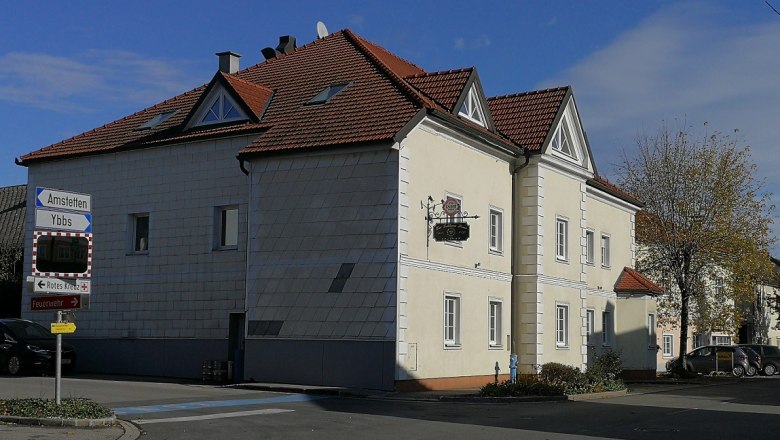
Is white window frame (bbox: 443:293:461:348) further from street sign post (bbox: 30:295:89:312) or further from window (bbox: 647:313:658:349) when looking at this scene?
window (bbox: 647:313:658:349)

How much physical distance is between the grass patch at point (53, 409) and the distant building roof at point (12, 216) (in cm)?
2898

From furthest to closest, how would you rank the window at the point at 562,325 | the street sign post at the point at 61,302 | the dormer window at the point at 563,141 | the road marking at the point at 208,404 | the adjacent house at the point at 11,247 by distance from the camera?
1. the adjacent house at the point at 11,247
2. the dormer window at the point at 563,141
3. the window at the point at 562,325
4. the road marking at the point at 208,404
5. the street sign post at the point at 61,302

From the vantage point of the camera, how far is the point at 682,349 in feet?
132

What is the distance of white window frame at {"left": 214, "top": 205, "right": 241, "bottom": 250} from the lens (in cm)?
2762

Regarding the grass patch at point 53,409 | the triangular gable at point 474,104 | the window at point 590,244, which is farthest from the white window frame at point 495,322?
the grass patch at point 53,409

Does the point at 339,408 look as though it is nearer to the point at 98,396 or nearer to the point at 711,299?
the point at 98,396

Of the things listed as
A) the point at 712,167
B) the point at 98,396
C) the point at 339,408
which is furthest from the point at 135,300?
the point at 712,167

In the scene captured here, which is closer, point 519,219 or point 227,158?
point 227,158

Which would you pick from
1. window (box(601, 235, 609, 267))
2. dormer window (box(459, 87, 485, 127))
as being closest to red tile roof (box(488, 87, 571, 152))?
dormer window (box(459, 87, 485, 127))

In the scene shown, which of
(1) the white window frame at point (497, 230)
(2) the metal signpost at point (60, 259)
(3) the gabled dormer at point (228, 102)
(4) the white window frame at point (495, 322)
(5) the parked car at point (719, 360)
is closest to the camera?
(2) the metal signpost at point (60, 259)

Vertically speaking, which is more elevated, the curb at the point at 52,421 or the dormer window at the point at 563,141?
the dormer window at the point at 563,141

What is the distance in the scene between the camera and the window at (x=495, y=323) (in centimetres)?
2852

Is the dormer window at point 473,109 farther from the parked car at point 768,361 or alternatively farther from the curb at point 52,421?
the parked car at point 768,361

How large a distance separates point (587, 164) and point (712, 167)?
34.9 ft
